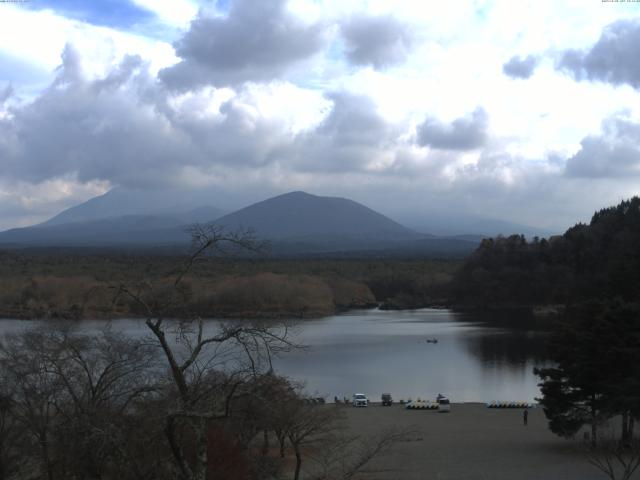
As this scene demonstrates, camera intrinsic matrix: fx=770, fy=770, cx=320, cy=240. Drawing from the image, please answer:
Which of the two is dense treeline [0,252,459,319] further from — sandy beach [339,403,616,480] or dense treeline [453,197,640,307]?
sandy beach [339,403,616,480]

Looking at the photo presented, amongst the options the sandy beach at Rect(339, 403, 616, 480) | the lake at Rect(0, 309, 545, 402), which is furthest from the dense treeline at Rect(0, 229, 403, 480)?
the lake at Rect(0, 309, 545, 402)

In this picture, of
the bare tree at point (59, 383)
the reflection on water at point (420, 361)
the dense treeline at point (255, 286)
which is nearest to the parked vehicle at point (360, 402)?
the reflection on water at point (420, 361)

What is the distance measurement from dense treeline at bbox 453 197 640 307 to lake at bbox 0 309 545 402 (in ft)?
36.9

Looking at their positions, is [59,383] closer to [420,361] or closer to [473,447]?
[473,447]

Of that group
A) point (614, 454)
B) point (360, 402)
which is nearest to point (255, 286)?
point (360, 402)

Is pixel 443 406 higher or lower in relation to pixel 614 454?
lower

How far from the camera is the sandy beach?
12.9m

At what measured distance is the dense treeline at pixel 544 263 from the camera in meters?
56.7

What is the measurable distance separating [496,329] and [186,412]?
41.3 m

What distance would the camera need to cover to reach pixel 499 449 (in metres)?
15.2

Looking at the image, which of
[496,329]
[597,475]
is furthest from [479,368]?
[597,475]

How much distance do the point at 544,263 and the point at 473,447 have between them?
48.7 m

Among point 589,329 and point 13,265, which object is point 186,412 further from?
point 13,265

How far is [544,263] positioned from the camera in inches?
2438
